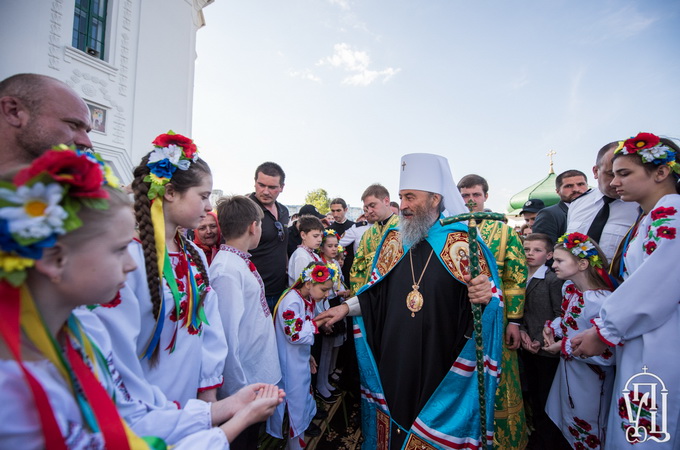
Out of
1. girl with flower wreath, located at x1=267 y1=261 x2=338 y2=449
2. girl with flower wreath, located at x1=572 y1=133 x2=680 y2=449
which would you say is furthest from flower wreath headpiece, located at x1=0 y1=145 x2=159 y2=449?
girl with flower wreath, located at x1=572 y1=133 x2=680 y2=449

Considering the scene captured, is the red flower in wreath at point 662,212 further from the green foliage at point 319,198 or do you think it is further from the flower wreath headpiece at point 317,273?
the green foliage at point 319,198

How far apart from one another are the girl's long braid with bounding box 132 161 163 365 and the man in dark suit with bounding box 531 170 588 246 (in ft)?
14.6

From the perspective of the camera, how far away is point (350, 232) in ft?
20.3

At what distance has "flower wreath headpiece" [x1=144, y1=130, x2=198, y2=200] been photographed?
170 cm

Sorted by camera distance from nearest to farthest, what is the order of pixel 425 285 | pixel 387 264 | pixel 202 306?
pixel 202 306
pixel 425 285
pixel 387 264

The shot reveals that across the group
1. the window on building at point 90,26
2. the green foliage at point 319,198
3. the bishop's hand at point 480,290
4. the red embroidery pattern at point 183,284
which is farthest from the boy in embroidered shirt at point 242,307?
the green foliage at point 319,198

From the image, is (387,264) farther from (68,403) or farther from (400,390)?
(68,403)

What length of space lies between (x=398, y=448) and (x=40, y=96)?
3194 mm

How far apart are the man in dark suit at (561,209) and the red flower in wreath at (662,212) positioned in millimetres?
2082

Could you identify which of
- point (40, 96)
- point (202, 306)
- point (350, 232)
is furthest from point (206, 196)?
point (350, 232)

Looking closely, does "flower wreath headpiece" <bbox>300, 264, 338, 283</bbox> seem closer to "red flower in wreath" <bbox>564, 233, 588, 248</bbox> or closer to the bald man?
the bald man

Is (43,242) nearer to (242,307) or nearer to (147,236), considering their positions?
(147,236)

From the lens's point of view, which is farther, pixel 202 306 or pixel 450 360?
pixel 450 360

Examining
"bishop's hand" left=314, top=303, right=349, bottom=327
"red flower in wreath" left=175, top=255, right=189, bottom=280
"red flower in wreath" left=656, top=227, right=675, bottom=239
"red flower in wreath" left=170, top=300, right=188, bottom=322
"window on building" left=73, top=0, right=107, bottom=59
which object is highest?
"window on building" left=73, top=0, right=107, bottom=59
